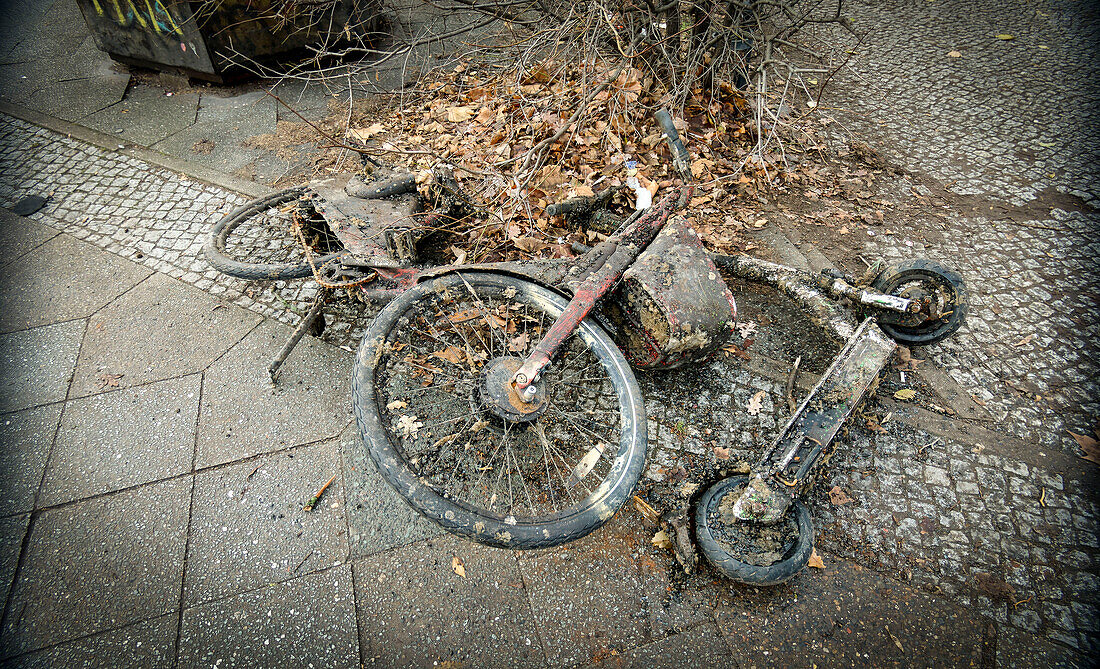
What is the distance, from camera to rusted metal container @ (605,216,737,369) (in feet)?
8.85

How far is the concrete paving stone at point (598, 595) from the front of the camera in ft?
7.70

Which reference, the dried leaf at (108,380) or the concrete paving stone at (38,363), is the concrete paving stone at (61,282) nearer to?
the concrete paving stone at (38,363)

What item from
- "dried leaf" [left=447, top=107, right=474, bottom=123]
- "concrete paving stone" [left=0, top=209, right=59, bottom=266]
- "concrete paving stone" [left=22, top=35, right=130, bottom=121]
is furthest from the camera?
"concrete paving stone" [left=22, top=35, right=130, bottom=121]

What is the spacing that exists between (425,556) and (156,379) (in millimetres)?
2180

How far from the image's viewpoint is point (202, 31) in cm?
516

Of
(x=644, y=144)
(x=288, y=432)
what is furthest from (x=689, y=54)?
(x=288, y=432)

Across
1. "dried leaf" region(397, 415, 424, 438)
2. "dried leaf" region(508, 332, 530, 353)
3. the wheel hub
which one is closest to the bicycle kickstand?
"dried leaf" region(397, 415, 424, 438)

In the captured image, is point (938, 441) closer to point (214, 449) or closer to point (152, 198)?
point (214, 449)

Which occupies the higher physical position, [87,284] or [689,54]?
[689,54]

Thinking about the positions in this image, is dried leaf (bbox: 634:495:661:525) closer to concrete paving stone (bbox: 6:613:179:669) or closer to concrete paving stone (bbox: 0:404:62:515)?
concrete paving stone (bbox: 6:613:179:669)

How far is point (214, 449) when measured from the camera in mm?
2939

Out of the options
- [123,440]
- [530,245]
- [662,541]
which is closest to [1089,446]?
[662,541]

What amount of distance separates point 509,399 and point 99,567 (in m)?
2.22

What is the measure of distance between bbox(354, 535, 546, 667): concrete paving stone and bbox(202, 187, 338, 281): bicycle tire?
Result: 1.80 metres
